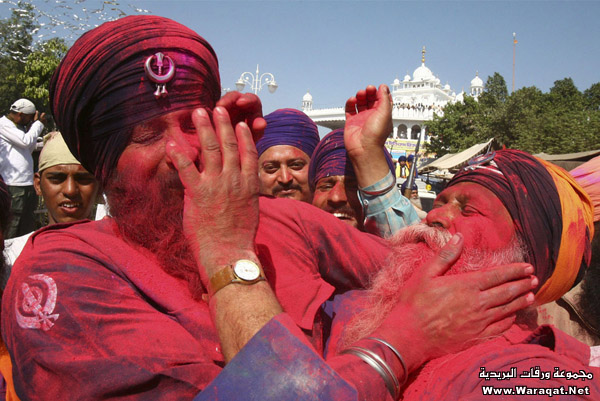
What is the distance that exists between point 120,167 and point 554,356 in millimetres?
1718

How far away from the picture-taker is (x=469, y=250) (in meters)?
1.95

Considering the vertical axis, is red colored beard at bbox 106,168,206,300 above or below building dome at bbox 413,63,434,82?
below

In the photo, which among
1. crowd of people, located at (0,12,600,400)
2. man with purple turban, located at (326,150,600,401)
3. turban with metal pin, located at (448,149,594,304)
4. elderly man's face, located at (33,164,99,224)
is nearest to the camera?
crowd of people, located at (0,12,600,400)

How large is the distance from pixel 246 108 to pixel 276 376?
1.00 meters

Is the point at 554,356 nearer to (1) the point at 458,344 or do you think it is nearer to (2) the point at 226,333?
(1) the point at 458,344

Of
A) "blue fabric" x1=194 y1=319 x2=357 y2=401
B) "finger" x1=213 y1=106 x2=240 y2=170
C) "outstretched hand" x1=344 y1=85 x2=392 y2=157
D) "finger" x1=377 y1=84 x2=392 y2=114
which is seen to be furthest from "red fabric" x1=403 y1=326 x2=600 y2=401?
"finger" x1=377 y1=84 x2=392 y2=114

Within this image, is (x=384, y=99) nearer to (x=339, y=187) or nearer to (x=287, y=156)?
(x=339, y=187)

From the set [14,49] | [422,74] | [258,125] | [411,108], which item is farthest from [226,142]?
[422,74]

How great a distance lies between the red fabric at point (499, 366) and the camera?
4.74ft

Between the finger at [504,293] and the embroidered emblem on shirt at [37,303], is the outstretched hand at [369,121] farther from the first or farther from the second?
the embroidered emblem on shirt at [37,303]

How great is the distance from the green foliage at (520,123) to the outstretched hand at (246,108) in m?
26.8

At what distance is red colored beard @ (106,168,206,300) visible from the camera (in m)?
1.55

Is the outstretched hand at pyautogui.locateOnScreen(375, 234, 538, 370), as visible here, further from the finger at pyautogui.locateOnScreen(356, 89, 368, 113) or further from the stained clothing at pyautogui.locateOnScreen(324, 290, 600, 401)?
the finger at pyautogui.locateOnScreen(356, 89, 368, 113)

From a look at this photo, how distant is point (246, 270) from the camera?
124cm
